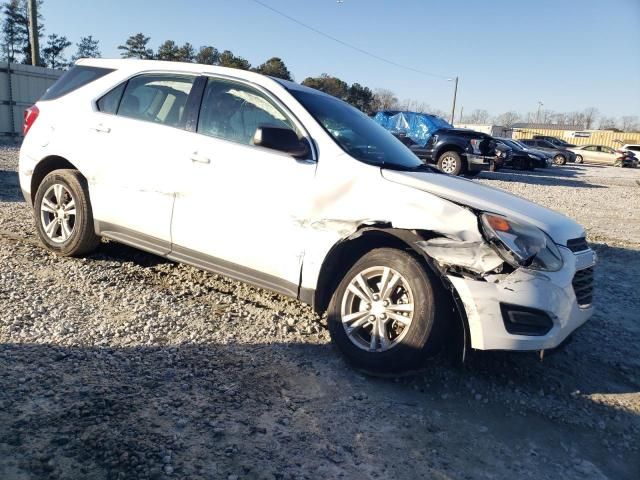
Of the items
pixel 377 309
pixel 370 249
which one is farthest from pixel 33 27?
pixel 377 309

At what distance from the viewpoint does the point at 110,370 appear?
3.14 meters

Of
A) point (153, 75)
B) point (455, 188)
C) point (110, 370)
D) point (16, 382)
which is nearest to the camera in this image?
point (16, 382)

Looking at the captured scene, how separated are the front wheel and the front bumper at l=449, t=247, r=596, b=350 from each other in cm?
1381

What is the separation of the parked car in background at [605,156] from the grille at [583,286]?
136 ft

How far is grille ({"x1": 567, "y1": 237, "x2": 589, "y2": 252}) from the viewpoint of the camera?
338 centimetres

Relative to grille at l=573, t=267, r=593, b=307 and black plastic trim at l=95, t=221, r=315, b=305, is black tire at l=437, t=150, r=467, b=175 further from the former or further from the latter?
black plastic trim at l=95, t=221, r=315, b=305

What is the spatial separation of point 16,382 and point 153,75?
9.38 ft

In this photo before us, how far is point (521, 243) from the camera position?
314 centimetres

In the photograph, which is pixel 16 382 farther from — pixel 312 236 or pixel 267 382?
pixel 312 236

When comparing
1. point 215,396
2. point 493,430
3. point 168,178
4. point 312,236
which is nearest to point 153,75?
point 168,178

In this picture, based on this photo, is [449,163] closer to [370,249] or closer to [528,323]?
[370,249]

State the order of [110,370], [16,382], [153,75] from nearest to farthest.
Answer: [16,382], [110,370], [153,75]

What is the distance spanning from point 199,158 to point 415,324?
210 cm

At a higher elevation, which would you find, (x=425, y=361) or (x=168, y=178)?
(x=168, y=178)
